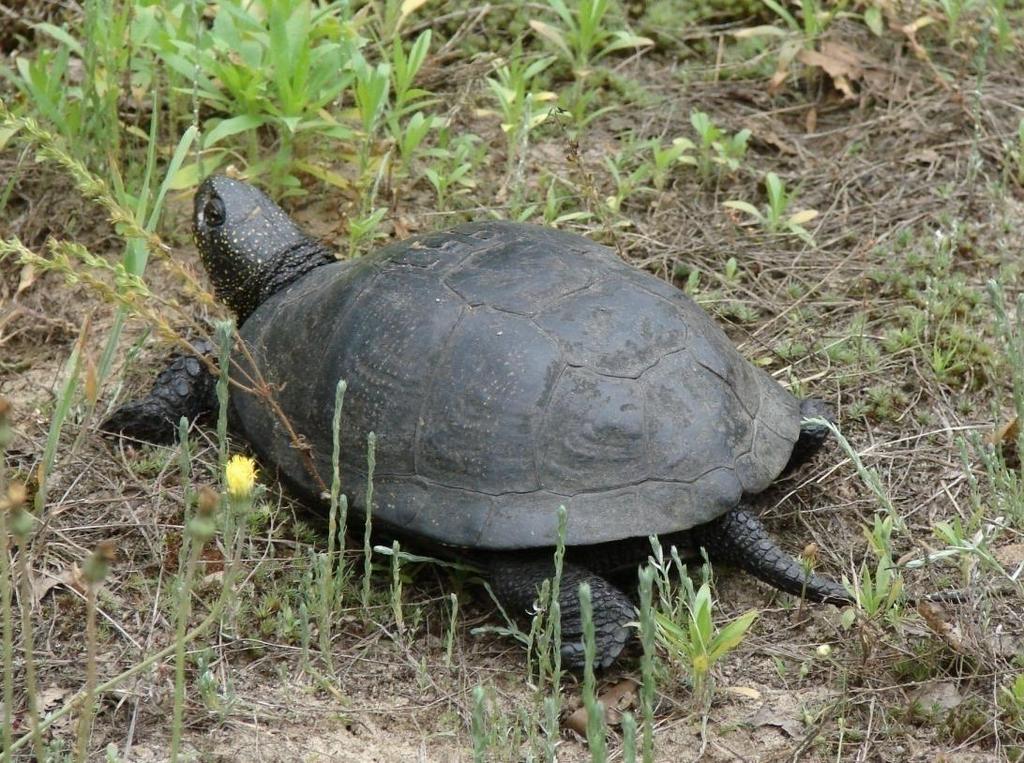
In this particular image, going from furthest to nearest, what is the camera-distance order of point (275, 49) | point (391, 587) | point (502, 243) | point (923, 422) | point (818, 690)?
point (275, 49) → point (923, 422) → point (502, 243) → point (391, 587) → point (818, 690)

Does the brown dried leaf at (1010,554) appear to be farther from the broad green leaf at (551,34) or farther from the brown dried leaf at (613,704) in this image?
the broad green leaf at (551,34)

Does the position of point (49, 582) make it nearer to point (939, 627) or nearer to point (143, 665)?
point (143, 665)

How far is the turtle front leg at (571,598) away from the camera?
3.05 m

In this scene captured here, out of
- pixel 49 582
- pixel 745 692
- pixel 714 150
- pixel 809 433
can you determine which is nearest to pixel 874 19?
pixel 714 150

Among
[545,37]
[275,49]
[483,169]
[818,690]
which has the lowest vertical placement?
[818,690]

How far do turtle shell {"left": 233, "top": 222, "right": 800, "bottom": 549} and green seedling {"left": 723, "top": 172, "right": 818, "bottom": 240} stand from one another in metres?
1.20

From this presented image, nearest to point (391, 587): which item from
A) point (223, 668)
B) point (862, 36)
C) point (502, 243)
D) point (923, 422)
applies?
point (223, 668)

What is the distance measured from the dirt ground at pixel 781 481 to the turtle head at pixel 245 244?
28cm

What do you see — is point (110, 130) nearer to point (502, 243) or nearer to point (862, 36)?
point (502, 243)

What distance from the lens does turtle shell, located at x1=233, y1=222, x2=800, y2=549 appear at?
308 cm

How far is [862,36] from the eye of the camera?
5.54 metres

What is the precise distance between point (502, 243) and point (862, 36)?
285 centimetres

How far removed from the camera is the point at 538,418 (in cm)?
311

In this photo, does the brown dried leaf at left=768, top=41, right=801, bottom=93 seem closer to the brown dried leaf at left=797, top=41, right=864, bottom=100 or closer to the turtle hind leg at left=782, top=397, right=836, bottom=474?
the brown dried leaf at left=797, top=41, right=864, bottom=100
